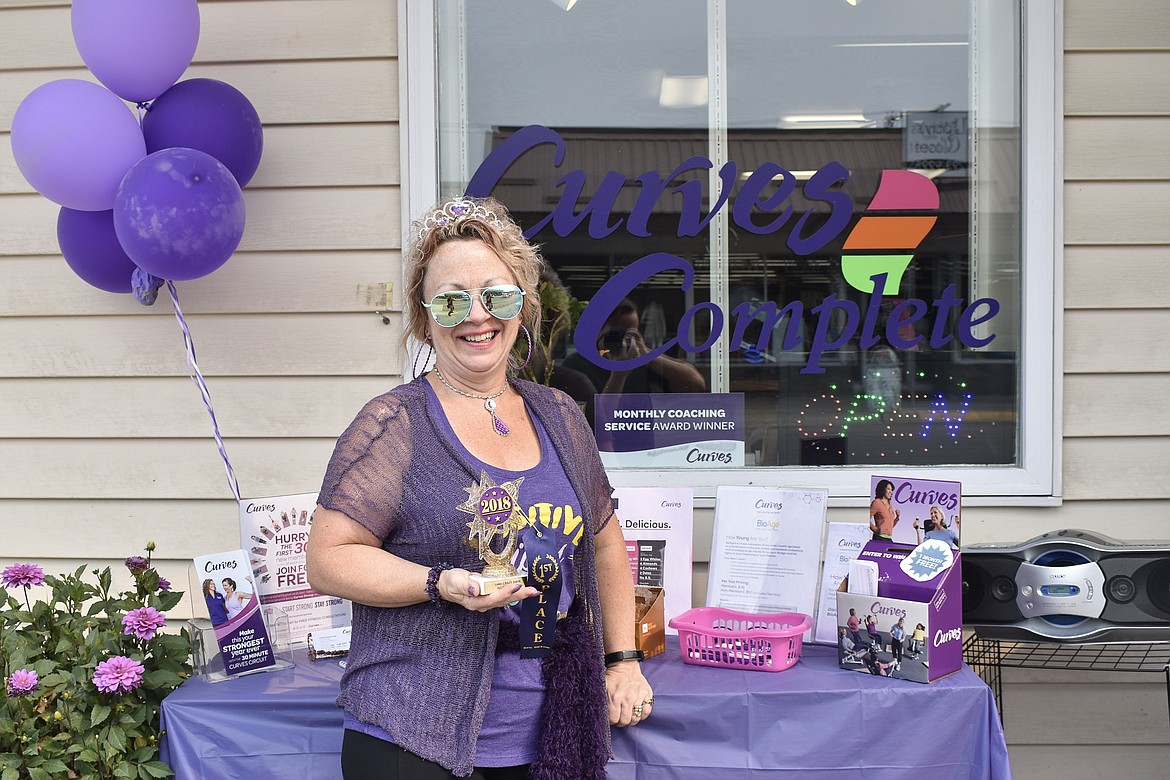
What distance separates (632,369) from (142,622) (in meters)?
1.54

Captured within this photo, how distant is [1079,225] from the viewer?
9.57 feet

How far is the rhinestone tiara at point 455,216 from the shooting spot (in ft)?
6.07

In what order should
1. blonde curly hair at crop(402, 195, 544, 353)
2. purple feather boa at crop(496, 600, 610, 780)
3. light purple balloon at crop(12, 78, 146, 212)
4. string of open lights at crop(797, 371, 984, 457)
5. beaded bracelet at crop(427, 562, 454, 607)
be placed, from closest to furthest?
beaded bracelet at crop(427, 562, 454, 607), purple feather boa at crop(496, 600, 610, 780), blonde curly hair at crop(402, 195, 544, 353), light purple balloon at crop(12, 78, 146, 212), string of open lights at crop(797, 371, 984, 457)

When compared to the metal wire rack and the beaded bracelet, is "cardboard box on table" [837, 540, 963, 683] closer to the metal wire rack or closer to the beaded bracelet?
the metal wire rack

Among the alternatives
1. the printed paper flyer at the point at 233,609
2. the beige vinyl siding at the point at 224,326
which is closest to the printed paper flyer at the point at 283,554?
the printed paper flyer at the point at 233,609

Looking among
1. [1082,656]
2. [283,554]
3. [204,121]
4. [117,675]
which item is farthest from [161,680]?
[1082,656]

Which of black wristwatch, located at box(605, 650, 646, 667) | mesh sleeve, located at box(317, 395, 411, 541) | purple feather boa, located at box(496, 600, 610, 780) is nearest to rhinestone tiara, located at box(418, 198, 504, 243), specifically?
mesh sleeve, located at box(317, 395, 411, 541)

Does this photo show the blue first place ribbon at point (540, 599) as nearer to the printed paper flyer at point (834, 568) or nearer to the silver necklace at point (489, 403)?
the silver necklace at point (489, 403)

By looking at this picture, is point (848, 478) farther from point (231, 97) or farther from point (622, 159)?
point (231, 97)

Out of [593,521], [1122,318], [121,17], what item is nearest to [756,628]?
[593,521]

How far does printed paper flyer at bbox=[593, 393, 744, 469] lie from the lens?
305 cm

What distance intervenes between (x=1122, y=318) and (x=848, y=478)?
92 cm

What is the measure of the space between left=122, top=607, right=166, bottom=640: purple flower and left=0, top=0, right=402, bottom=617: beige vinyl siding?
86 centimetres

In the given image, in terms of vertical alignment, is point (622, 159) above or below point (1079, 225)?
above
